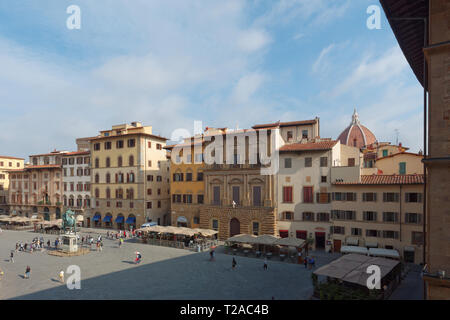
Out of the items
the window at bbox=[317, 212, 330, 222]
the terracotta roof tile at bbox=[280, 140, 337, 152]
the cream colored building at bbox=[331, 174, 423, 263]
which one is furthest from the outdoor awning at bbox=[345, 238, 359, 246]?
the terracotta roof tile at bbox=[280, 140, 337, 152]

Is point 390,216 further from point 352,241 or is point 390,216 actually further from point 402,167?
point 402,167

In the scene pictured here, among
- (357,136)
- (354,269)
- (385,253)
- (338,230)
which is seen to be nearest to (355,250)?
(385,253)

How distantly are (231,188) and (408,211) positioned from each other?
21.3 m

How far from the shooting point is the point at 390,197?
99.6ft

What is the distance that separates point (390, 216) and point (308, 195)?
29.4 feet

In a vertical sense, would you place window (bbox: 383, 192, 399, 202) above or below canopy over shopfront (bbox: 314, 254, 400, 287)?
above

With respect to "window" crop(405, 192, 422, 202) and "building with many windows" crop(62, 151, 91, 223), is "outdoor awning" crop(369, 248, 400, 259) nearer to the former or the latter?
"window" crop(405, 192, 422, 202)

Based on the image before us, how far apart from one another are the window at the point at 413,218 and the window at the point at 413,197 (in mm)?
1406

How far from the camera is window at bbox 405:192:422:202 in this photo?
28.9 metres

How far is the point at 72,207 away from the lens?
57.5 m

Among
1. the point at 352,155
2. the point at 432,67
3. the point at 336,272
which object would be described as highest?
the point at 432,67

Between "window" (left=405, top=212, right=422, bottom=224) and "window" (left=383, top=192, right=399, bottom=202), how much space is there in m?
1.81

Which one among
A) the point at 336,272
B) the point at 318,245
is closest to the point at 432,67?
the point at 336,272
